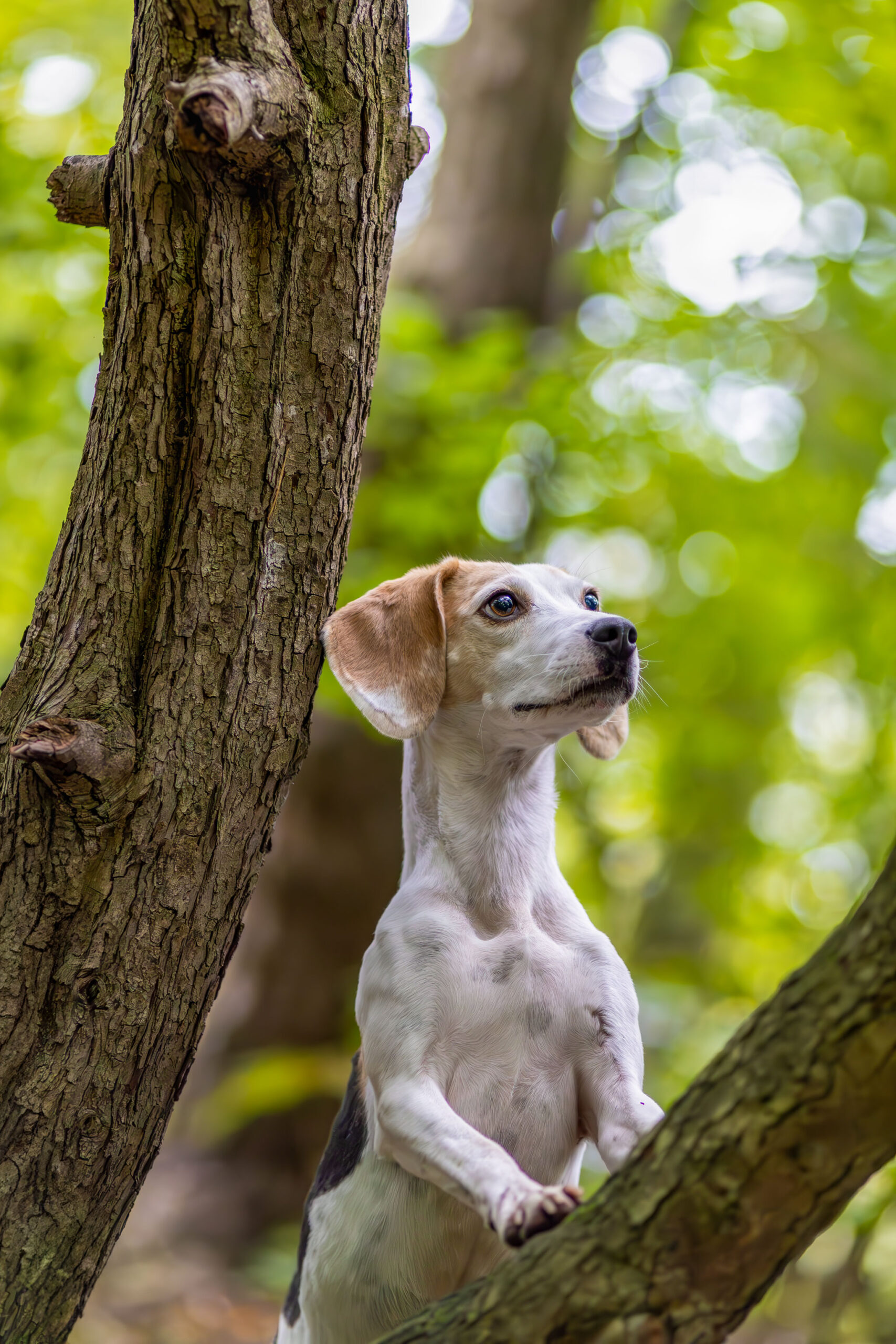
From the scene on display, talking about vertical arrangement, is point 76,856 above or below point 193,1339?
above

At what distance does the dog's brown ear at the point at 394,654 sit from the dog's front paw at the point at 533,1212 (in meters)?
1.24

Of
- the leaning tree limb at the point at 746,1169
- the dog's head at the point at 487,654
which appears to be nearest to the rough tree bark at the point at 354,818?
the dog's head at the point at 487,654

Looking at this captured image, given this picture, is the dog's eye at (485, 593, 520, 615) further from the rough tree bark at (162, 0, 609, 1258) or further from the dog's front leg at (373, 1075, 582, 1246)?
the rough tree bark at (162, 0, 609, 1258)

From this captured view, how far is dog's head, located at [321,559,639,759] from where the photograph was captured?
3.04 meters

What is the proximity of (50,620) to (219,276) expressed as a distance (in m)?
0.94

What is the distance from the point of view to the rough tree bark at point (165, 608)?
2.76 meters

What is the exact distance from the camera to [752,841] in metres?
9.52

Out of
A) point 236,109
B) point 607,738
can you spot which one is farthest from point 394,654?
point 236,109

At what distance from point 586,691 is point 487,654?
0.35 m

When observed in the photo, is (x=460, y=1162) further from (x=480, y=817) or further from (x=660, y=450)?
(x=660, y=450)

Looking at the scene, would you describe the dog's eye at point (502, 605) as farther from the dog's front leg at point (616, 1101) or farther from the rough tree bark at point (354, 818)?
the rough tree bark at point (354, 818)

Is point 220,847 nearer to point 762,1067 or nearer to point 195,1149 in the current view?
point 762,1067

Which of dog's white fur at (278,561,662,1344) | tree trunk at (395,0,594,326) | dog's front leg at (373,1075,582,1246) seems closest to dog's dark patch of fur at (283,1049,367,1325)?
dog's white fur at (278,561,662,1344)

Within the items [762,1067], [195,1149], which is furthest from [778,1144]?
[195,1149]
